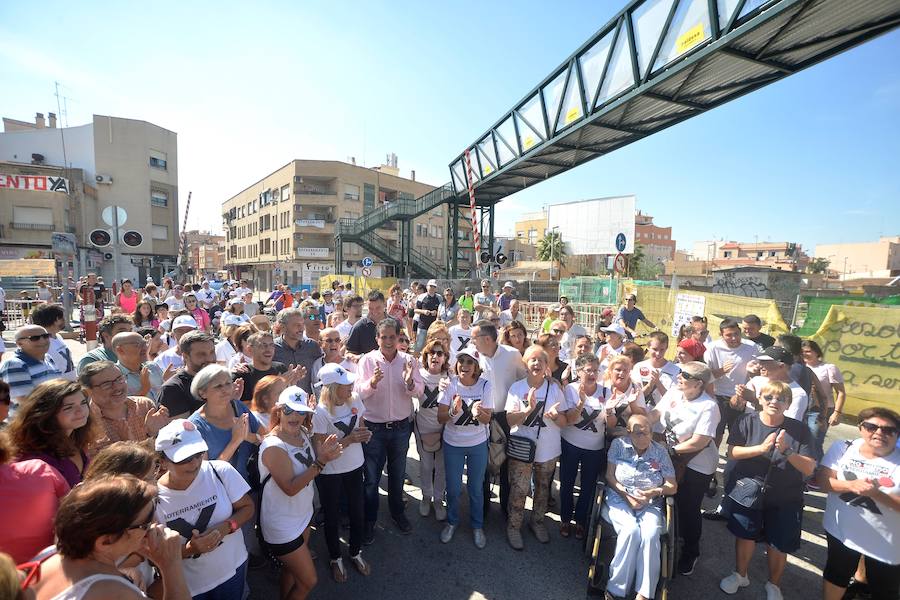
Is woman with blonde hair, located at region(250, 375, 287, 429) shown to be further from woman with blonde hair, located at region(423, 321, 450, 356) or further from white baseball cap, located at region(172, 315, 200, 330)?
white baseball cap, located at region(172, 315, 200, 330)

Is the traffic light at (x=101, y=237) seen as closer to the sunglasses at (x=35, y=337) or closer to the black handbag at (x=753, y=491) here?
the sunglasses at (x=35, y=337)

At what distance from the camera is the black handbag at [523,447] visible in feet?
11.5

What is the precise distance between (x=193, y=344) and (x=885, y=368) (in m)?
9.24

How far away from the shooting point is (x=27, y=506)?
1.70m

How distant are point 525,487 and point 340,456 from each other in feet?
5.60

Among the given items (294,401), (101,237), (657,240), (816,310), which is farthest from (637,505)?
(657,240)

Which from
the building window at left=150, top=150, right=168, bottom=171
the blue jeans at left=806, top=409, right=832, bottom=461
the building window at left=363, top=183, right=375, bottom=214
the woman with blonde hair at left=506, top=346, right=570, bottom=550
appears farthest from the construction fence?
the building window at left=150, top=150, right=168, bottom=171

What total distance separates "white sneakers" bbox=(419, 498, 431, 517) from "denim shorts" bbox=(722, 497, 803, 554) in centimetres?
266

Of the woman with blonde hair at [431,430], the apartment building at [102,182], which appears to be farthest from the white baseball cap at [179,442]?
the apartment building at [102,182]

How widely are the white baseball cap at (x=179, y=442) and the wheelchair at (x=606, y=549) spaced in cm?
284

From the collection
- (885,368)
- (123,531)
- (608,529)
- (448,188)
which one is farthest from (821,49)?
(448,188)

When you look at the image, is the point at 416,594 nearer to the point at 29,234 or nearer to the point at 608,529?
the point at 608,529

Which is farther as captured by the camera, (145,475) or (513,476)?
(513,476)

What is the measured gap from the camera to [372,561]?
10.8 feet
